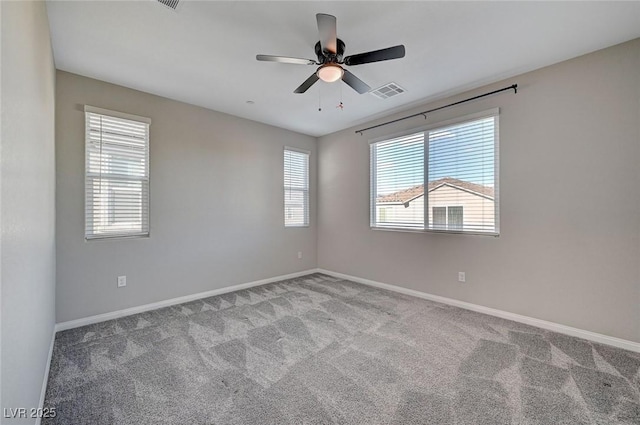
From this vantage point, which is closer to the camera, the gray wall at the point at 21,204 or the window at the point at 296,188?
the gray wall at the point at 21,204

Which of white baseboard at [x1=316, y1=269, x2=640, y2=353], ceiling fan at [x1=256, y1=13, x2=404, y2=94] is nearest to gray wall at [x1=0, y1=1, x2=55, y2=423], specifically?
ceiling fan at [x1=256, y1=13, x2=404, y2=94]

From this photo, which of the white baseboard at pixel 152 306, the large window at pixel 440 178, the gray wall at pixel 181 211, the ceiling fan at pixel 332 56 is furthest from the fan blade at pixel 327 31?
the white baseboard at pixel 152 306

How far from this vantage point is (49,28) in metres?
2.17

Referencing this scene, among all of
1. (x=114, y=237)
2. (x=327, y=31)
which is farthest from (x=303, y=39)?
(x=114, y=237)

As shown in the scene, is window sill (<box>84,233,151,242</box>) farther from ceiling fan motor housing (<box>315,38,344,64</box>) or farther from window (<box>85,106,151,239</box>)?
ceiling fan motor housing (<box>315,38,344,64</box>)

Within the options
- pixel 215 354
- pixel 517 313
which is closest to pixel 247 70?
pixel 215 354

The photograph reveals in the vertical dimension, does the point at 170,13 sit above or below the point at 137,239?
above

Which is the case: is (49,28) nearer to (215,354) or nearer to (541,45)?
(215,354)

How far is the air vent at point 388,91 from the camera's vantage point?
3.26 m

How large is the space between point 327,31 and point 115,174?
2.90 m

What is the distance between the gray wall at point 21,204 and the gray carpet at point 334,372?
0.53 metres

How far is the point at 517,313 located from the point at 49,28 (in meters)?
5.23

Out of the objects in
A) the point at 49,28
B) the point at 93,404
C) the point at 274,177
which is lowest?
the point at 93,404

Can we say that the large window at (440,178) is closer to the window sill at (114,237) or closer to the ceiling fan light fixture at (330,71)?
the ceiling fan light fixture at (330,71)
